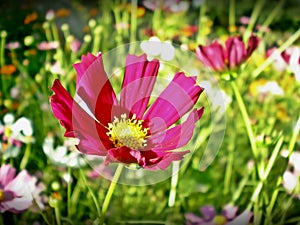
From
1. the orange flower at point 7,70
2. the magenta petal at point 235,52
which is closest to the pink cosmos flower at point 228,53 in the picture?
the magenta petal at point 235,52

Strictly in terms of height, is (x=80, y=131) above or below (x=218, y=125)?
below

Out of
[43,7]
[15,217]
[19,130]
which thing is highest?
[43,7]

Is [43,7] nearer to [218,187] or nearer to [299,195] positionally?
[218,187]

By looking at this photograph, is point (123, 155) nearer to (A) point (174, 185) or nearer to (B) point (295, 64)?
(A) point (174, 185)

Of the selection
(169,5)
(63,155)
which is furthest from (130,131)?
(169,5)

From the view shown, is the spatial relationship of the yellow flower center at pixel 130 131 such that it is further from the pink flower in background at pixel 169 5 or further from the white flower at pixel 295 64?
the pink flower in background at pixel 169 5

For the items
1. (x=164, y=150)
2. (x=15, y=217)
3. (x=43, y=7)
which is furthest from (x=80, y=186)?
(x=43, y=7)
